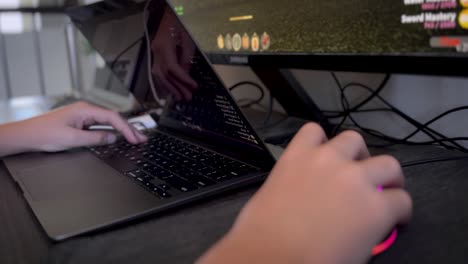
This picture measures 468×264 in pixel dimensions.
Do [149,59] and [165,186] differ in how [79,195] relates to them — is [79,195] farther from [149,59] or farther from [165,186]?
[149,59]

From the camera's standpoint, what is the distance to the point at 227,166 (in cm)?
49

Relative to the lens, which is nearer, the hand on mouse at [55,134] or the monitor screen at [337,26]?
the monitor screen at [337,26]

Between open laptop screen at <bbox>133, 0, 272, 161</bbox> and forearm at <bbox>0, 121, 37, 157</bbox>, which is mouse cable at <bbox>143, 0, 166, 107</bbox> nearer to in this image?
open laptop screen at <bbox>133, 0, 272, 161</bbox>

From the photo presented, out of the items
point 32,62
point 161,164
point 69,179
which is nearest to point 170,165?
point 161,164

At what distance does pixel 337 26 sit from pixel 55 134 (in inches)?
17.3

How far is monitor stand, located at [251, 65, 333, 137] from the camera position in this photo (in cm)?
74

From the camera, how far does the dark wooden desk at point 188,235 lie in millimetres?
312

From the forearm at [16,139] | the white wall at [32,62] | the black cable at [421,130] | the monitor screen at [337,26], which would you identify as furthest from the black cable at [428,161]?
the white wall at [32,62]

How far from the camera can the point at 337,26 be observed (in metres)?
0.51

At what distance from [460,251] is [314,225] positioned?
5.3 inches

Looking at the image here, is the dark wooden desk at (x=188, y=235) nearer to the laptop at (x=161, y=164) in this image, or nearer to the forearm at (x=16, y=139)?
the laptop at (x=161, y=164)

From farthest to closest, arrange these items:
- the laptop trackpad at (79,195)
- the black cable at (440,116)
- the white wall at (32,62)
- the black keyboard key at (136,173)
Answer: the white wall at (32,62) < the black cable at (440,116) < the black keyboard key at (136,173) < the laptop trackpad at (79,195)

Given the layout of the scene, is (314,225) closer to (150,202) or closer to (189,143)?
(150,202)

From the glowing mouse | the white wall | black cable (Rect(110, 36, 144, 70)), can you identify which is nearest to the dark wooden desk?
the glowing mouse
